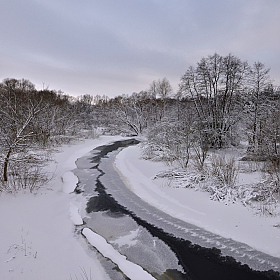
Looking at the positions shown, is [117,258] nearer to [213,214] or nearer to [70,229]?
[70,229]

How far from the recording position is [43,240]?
4.10 meters

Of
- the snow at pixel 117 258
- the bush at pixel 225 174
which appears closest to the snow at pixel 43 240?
the snow at pixel 117 258

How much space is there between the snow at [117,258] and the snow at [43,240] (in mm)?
183

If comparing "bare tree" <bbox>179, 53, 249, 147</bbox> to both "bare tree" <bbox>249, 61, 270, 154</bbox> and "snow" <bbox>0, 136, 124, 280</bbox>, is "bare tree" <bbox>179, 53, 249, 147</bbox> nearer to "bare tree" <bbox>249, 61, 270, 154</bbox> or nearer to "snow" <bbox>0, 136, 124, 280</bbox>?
"bare tree" <bbox>249, 61, 270, 154</bbox>

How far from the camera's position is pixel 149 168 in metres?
10.5

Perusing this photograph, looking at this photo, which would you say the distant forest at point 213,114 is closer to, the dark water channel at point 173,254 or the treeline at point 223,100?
the treeline at point 223,100

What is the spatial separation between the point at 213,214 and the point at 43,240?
13.6ft

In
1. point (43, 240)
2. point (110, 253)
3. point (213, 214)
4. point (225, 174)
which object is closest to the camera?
point (110, 253)

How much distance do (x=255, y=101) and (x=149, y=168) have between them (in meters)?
12.5

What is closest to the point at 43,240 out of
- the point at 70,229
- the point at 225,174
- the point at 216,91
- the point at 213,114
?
the point at 70,229

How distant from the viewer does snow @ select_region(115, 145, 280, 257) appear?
408 centimetres

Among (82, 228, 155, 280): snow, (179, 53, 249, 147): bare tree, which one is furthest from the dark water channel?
(179, 53, 249, 147): bare tree

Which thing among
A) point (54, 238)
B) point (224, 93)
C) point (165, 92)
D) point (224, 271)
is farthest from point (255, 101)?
point (165, 92)

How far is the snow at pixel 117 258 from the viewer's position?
10.4ft
